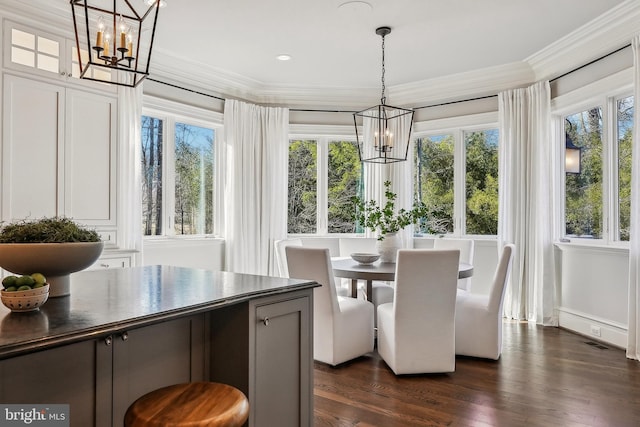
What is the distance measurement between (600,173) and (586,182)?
205mm

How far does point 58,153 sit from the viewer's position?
3352 mm

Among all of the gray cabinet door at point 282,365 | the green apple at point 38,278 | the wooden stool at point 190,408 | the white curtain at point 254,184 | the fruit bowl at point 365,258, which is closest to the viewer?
the wooden stool at point 190,408

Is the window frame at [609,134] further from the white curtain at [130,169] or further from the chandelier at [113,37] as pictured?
the white curtain at [130,169]

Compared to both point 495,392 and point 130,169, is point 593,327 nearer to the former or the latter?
point 495,392

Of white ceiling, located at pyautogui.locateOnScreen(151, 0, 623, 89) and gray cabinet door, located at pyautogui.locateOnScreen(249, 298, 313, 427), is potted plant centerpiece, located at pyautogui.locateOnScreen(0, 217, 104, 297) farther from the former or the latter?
white ceiling, located at pyautogui.locateOnScreen(151, 0, 623, 89)

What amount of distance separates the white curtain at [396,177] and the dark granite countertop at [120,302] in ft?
12.5

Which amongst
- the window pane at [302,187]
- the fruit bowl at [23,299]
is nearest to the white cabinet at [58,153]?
the fruit bowl at [23,299]

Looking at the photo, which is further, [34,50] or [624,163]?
[624,163]

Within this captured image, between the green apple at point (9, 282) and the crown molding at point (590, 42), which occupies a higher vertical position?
the crown molding at point (590, 42)

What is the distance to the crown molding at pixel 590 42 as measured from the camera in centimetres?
360

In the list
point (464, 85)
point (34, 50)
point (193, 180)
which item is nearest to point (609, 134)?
point (464, 85)

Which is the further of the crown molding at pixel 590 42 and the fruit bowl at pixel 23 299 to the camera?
the crown molding at pixel 590 42

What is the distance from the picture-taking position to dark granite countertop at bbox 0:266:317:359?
3.68ft

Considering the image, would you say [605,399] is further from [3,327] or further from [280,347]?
[3,327]
